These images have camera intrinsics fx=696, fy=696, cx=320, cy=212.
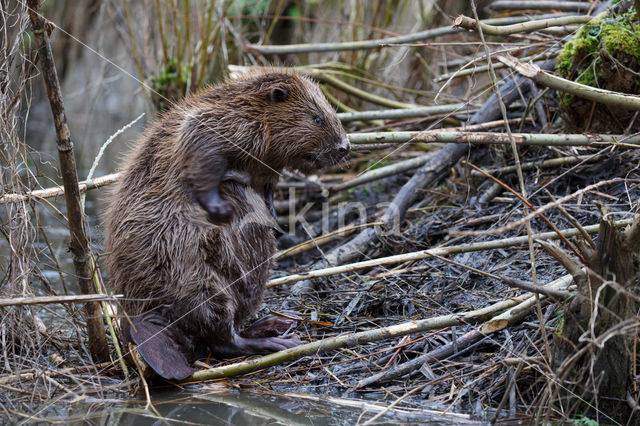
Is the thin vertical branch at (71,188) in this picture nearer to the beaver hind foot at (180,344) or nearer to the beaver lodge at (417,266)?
the beaver lodge at (417,266)

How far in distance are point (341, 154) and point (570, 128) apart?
5.43 ft

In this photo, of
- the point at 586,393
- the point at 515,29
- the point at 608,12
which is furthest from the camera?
the point at 608,12

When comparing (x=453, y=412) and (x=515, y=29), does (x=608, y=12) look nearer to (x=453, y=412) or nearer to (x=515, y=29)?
(x=515, y=29)

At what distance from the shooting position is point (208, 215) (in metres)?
3.29

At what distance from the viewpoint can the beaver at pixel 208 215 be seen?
125 inches

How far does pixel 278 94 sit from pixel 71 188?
1.23 meters

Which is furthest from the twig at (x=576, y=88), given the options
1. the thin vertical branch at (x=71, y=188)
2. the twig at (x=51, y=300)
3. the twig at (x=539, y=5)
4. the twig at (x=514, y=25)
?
the twig at (x=51, y=300)

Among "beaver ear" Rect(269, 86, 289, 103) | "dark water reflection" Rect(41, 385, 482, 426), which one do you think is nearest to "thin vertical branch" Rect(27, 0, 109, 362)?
"dark water reflection" Rect(41, 385, 482, 426)

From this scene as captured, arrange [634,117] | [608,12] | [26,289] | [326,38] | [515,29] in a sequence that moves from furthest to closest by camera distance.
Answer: [326,38]
[608,12]
[634,117]
[515,29]
[26,289]

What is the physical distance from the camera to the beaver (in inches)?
125

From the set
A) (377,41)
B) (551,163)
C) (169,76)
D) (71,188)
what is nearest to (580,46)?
(551,163)

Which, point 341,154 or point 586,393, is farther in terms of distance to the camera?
point 341,154

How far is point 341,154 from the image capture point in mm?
3773

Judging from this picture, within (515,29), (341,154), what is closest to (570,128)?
(515,29)
